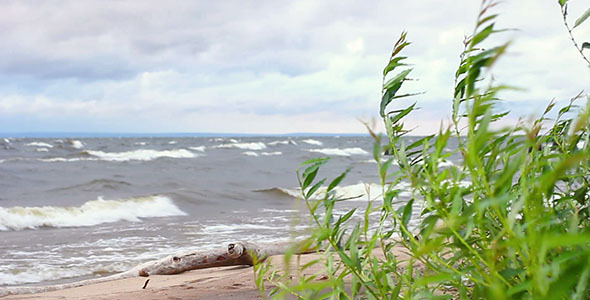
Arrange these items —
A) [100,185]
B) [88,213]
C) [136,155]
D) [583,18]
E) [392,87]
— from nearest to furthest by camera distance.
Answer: [583,18] → [392,87] → [88,213] → [100,185] → [136,155]

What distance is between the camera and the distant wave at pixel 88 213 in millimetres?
9883

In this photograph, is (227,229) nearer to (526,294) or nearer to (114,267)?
(114,267)

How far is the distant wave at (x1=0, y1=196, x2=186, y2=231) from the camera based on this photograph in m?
9.88

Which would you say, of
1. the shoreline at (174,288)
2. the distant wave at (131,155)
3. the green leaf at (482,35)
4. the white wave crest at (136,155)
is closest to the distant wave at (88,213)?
the shoreline at (174,288)

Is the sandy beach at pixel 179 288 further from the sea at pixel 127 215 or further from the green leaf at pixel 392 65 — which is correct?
the green leaf at pixel 392 65

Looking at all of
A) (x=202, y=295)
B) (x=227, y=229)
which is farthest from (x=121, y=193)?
(x=202, y=295)

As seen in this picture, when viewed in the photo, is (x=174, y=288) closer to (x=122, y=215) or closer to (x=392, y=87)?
(x=392, y=87)

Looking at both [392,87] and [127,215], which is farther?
[127,215]

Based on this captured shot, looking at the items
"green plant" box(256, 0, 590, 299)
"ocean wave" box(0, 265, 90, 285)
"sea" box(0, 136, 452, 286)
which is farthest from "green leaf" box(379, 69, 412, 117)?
"ocean wave" box(0, 265, 90, 285)

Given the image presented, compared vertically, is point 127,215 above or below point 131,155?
below

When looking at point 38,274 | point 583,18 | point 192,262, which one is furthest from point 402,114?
point 38,274

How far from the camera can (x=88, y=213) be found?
11.0 metres

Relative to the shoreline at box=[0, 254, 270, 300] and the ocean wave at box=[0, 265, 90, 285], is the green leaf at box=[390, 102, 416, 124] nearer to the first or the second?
the shoreline at box=[0, 254, 270, 300]

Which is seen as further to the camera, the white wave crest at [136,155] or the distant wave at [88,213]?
the white wave crest at [136,155]
